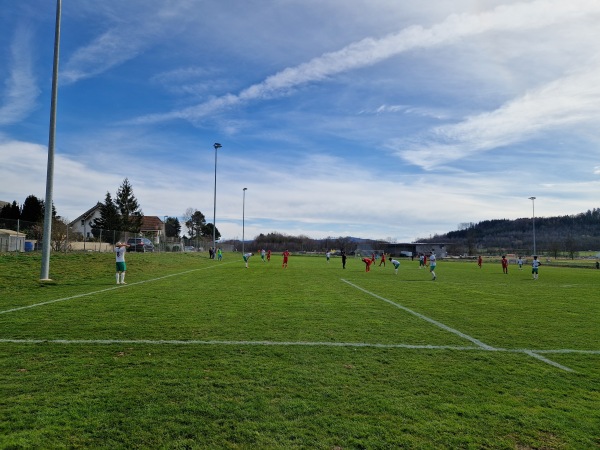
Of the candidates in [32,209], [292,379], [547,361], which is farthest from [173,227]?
[547,361]

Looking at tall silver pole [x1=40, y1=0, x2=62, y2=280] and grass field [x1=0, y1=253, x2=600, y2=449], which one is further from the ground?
tall silver pole [x1=40, y1=0, x2=62, y2=280]

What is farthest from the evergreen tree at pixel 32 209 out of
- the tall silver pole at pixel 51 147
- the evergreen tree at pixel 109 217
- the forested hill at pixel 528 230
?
the forested hill at pixel 528 230

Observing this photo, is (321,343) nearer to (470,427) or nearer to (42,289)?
(470,427)

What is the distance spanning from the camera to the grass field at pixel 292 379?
3.48 metres

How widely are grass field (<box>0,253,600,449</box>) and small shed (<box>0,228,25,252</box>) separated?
2102cm

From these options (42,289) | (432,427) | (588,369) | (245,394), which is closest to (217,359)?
(245,394)

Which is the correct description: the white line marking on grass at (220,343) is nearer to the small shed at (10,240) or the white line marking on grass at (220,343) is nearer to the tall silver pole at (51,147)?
the tall silver pole at (51,147)

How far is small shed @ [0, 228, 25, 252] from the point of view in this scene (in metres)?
26.7

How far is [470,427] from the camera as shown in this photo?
12.0 ft

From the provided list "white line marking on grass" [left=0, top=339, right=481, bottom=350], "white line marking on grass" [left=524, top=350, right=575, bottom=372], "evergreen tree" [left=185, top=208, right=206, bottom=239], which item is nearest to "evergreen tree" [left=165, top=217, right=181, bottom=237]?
"evergreen tree" [left=185, top=208, right=206, bottom=239]

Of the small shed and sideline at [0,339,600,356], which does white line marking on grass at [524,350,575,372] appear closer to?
sideline at [0,339,600,356]

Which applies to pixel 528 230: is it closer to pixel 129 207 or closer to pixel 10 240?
pixel 129 207

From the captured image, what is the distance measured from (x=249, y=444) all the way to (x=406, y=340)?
449 cm

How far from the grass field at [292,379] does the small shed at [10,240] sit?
2102 cm
